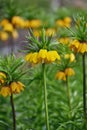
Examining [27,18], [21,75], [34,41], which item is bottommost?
[21,75]

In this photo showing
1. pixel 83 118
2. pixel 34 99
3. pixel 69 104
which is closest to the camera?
pixel 83 118

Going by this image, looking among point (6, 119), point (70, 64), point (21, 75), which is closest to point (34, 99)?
point (6, 119)

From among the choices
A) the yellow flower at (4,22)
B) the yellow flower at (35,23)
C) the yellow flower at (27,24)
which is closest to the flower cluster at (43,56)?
the yellow flower at (4,22)

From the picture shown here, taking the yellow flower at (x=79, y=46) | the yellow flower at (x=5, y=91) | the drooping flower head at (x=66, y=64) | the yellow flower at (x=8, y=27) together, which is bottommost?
the yellow flower at (x=5, y=91)

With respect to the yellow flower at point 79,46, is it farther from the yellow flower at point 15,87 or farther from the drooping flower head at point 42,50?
the yellow flower at point 15,87

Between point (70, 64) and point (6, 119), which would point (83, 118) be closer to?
point (70, 64)

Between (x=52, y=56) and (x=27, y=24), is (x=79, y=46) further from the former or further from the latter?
(x=27, y=24)
